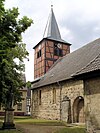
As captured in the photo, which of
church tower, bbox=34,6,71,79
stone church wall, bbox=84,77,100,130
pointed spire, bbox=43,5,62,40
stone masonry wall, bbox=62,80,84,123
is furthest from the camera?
pointed spire, bbox=43,5,62,40

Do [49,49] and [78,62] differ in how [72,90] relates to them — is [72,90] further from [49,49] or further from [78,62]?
[49,49]

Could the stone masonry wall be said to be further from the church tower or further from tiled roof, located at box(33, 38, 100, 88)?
the church tower

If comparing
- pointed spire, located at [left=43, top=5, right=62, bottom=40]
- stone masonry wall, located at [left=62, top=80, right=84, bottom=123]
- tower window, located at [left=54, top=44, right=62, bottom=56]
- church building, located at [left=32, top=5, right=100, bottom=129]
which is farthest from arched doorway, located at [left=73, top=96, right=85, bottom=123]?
pointed spire, located at [left=43, top=5, right=62, bottom=40]

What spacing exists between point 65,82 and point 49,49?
14.3 meters

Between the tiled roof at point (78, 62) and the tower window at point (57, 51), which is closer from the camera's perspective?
the tiled roof at point (78, 62)

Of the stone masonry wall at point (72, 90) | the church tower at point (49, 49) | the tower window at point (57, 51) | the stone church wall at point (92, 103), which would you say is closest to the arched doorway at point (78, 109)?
the stone masonry wall at point (72, 90)

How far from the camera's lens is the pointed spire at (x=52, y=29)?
1430 inches

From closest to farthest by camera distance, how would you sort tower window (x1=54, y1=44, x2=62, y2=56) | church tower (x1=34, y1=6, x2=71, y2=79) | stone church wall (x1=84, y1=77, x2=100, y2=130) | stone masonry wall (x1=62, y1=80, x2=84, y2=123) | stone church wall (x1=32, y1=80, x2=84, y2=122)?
stone church wall (x1=84, y1=77, x2=100, y2=130) → stone masonry wall (x1=62, y1=80, x2=84, y2=123) → stone church wall (x1=32, y1=80, x2=84, y2=122) → church tower (x1=34, y1=6, x2=71, y2=79) → tower window (x1=54, y1=44, x2=62, y2=56)

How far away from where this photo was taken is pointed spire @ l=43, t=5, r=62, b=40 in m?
36.3

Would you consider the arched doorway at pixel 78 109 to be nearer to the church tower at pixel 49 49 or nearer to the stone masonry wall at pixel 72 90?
the stone masonry wall at pixel 72 90

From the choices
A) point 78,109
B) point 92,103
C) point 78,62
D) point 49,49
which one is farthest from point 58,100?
point 49,49

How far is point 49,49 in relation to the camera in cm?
3362

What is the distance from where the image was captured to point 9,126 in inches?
524

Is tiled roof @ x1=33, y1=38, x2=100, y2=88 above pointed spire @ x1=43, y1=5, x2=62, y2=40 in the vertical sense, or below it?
below
